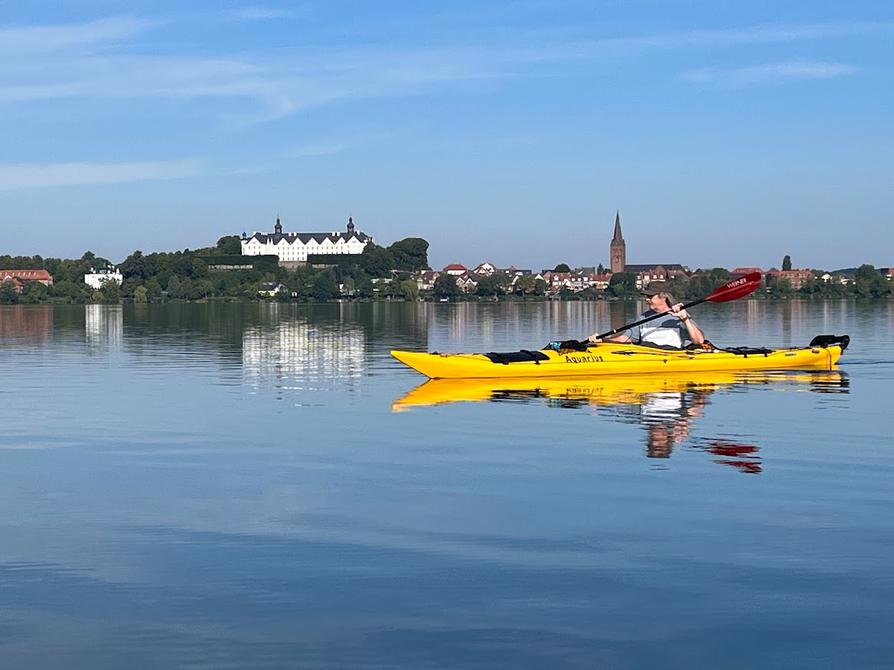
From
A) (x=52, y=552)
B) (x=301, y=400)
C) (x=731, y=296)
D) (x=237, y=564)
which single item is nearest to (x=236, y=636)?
(x=237, y=564)

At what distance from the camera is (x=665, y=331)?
31.7 metres

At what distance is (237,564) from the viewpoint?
10945mm

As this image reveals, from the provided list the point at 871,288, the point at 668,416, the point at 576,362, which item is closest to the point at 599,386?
the point at 576,362

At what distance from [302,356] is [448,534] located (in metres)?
30.4

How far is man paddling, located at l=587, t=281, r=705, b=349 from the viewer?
31.5 meters

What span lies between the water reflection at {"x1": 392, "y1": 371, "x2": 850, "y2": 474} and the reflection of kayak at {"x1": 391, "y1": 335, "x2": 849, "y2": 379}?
7.5 inches

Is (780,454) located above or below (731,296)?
below

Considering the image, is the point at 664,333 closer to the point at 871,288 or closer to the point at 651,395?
the point at 651,395

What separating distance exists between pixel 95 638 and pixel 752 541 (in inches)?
237

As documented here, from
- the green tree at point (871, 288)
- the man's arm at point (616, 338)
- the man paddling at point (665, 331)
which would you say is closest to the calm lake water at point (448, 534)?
the man's arm at point (616, 338)

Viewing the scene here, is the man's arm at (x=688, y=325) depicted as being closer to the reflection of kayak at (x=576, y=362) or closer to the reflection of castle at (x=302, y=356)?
the reflection of kayak at (x=576, y=362)

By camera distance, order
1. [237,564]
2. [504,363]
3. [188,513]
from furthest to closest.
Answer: [504,363] < [188,513] < [237,564]

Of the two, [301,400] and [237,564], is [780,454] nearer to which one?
[237,564]

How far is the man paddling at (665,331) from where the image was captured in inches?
1242
